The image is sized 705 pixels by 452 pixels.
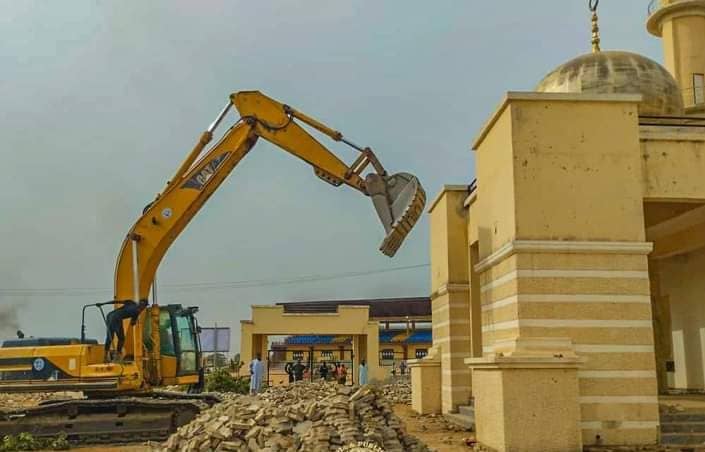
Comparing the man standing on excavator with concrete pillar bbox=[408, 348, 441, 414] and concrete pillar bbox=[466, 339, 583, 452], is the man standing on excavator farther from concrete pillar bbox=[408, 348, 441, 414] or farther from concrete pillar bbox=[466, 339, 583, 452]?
concrete pillar bbox=[408, 348, 441, 414]

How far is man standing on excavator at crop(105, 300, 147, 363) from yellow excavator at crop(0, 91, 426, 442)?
134 millimetres

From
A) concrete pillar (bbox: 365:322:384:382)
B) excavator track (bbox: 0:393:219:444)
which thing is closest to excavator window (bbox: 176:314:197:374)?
excavator track (bbox: 0:393:219:444)

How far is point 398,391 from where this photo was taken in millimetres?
30859

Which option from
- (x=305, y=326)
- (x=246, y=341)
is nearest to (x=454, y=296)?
(x=305, y=326)

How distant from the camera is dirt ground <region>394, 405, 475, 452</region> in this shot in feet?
46.8

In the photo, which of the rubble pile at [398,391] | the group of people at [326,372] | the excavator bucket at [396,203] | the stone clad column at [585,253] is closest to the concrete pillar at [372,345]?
the group of people at [326,372]

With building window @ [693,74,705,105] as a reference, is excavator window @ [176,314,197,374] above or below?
below

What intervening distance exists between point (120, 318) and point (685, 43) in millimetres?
22129

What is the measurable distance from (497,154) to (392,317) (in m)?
37.5

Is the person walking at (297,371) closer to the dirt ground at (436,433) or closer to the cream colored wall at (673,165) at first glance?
the dirt ground at (436,433)

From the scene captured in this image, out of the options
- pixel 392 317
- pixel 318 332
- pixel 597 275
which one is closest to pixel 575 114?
pixel 597 275

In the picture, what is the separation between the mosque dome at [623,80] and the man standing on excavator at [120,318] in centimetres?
1119

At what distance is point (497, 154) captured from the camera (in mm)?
14758

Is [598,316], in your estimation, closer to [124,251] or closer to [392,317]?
[124,251]
